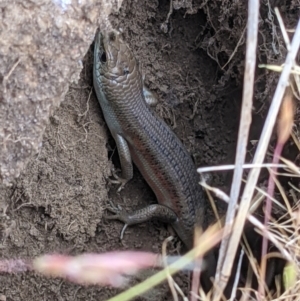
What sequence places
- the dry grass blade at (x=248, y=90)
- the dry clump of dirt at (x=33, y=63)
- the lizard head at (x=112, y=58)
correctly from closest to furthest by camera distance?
the dry grass blade at (x=248, y=90) < the dry clump of dirt at (x=33, y=63) < the lizard head at (x=112, y=58)

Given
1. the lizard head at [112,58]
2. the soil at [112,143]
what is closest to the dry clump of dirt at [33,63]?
the soil at [112,143]

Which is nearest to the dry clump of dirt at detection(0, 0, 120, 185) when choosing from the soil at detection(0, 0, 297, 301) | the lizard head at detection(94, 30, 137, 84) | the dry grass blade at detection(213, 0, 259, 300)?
the soil at detection(0, 0, 297, 301)

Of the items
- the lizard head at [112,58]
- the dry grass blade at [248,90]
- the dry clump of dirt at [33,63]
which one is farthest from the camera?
the lizard head at [112,58]

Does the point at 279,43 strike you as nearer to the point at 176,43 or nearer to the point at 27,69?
the point at 176,43

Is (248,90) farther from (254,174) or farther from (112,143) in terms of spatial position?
(112,143)

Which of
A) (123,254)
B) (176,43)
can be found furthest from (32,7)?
(123,254)

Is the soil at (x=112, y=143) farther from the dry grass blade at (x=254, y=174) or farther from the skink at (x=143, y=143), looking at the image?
the dry grass blade at (x=254, y=174)

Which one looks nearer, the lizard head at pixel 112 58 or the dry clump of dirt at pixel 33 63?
the dry clump of dirt at pixel 33 63
